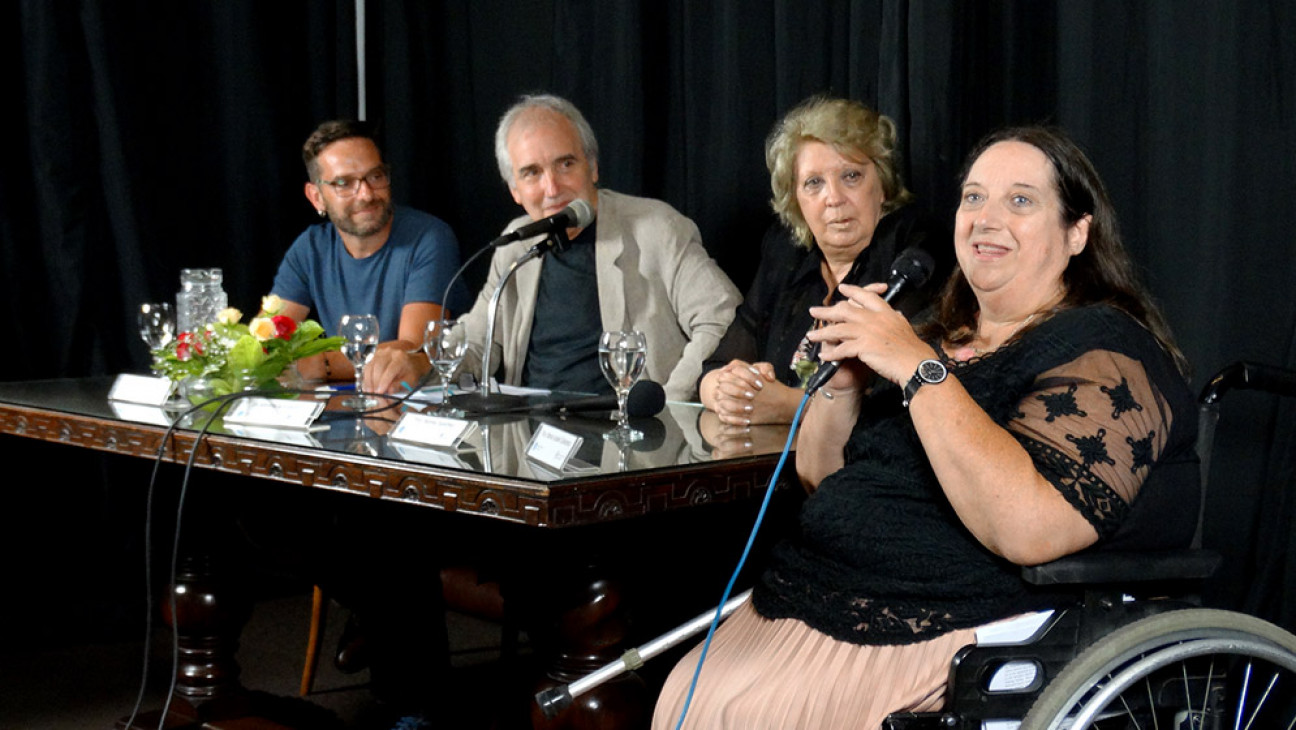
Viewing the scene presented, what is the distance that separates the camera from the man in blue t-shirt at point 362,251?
3371mm

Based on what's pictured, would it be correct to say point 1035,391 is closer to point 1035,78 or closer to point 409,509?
point 1035,78

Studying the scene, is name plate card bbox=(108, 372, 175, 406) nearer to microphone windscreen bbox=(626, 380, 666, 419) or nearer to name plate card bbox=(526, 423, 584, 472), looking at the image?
microphone windscreen bbox=(626, 380, 666, 419)

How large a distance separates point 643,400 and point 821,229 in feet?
1.97

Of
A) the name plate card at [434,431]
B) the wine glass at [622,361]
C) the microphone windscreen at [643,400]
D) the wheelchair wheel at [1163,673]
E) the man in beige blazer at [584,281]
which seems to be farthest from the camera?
the man in beige blazer at [584,281]

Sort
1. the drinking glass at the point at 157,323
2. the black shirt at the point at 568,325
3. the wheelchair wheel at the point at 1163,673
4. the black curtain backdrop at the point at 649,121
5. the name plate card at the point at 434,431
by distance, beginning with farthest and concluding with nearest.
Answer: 1. the black shirt at the point at 568,325
2. the drinking glass at the point at 157,323
3. the black curtain backdrop at the point at 649,121
4. the name plate card at the point at 434,431
5. the wheelchair wheel at the point at 1163,673

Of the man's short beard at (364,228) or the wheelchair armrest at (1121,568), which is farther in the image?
the man's short beard at (364,228)

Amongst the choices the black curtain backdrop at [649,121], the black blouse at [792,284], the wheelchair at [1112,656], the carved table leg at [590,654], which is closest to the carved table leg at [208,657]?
the carved table leg at [590,654]

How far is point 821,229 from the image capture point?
2.56 m

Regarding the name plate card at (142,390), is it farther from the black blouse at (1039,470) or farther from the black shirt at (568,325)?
the black blouse at (1039,470)

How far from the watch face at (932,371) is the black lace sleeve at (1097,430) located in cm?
12

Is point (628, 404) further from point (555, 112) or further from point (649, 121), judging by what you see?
point (649, 121)

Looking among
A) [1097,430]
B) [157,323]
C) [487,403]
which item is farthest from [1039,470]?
[157,323]

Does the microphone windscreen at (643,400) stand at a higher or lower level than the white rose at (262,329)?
lower

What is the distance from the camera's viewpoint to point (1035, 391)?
154cm
